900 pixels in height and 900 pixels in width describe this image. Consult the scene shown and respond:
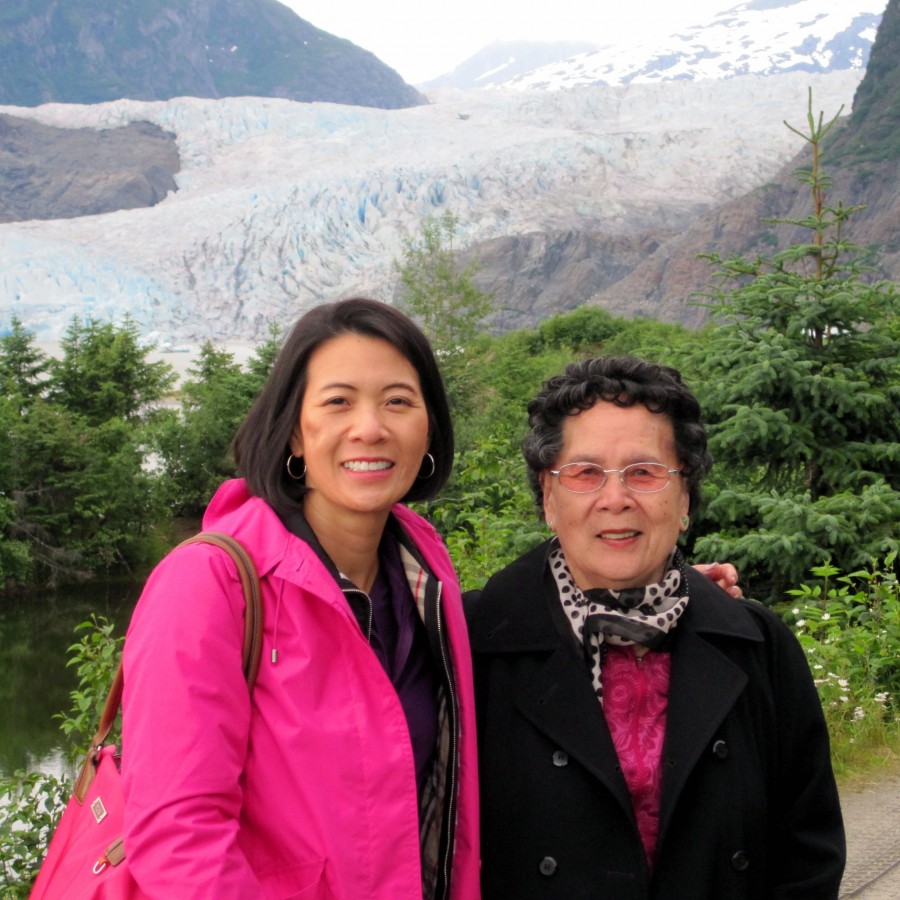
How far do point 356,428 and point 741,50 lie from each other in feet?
381

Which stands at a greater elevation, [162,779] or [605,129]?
[605,129]

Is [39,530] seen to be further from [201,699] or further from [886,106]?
[886,106]

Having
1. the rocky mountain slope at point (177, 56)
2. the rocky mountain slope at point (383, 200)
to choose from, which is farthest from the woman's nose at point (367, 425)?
the rocky mountain slope at point (177, 56)

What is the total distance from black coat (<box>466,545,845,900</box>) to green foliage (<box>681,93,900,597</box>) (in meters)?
3.00

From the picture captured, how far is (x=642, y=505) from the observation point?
69.8 inches

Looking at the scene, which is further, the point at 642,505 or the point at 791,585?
the point at 791,585

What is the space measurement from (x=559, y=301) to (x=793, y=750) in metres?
46.8

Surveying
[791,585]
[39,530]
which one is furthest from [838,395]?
[39,530]

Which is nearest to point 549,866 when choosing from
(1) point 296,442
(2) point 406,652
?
(2) point 406,652

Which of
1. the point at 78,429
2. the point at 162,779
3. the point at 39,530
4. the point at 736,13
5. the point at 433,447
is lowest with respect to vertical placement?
the point at 39,530

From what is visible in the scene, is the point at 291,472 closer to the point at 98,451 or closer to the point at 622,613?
the point at 622,613

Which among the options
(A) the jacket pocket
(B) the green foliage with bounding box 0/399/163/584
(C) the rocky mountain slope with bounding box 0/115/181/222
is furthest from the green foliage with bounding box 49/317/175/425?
(C) the rocky mountain slope with bounding box 0/115/181/222

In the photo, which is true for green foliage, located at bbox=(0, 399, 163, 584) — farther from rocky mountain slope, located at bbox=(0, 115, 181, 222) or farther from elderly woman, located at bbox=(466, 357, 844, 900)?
rocky mountain slope, located at bbox=(0, 115, 181, 222)

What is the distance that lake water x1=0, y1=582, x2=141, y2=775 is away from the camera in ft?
36.3
